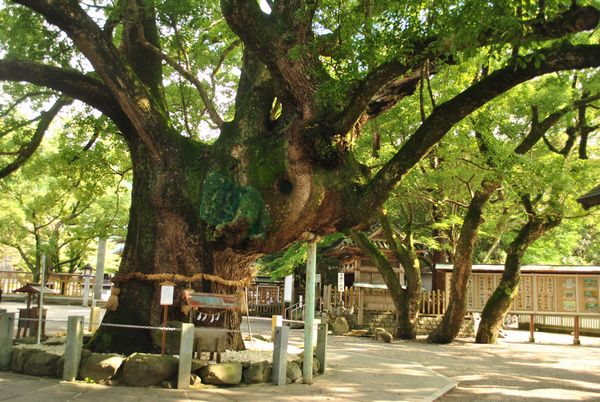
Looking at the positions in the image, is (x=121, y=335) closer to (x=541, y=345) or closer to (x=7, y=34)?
(x=7, y=34)

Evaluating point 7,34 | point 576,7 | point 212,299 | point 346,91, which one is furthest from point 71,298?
point 576,7

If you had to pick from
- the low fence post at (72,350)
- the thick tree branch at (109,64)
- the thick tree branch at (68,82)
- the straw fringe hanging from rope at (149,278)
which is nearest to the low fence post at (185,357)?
the low fence post at (72,350)

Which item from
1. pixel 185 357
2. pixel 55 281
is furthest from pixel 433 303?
pixel 55 281

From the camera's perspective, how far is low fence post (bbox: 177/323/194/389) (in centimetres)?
768

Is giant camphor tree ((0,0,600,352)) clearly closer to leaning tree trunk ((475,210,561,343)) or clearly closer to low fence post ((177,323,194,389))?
low fence post ((177,323,194,389))

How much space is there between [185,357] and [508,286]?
12.6m

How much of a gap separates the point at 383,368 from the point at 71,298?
21.5 metres

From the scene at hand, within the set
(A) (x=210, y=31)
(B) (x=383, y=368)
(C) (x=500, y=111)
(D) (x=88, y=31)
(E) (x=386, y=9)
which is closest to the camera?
(E) (x=386, y=9)

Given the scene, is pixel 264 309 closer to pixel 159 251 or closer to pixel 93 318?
pixel 93 318

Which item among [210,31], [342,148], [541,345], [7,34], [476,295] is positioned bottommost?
[541,345]

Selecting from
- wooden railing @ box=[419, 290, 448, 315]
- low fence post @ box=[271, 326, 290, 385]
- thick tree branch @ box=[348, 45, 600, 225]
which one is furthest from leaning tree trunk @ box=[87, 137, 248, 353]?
wooden railing @ box=[419, 290, 448, 315]

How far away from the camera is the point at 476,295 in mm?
18609

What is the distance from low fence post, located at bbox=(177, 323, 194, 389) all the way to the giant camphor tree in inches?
69.2

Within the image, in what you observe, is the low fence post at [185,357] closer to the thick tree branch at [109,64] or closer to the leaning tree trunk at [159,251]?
the leaning tree trunk at [159,251]
